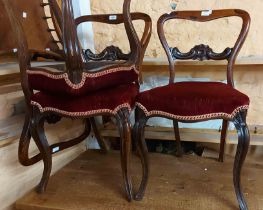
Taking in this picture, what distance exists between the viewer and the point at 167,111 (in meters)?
1.16

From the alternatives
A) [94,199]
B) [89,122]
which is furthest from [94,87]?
[89,122]

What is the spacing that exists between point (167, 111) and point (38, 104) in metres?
0.58

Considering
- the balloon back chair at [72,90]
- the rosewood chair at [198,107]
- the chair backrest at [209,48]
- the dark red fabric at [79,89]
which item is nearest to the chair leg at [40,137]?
the balloon back chair at [72,90]

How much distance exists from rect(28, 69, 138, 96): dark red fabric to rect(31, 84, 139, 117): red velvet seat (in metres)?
0.05

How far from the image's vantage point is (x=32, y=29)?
182cm

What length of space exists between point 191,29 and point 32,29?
1.05 meters

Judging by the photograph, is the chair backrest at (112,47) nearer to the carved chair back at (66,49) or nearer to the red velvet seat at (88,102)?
the carved chair back at (66,49)

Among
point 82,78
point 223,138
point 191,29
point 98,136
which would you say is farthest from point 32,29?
point 223,138

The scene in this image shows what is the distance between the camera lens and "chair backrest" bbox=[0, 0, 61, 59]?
5.32 feet

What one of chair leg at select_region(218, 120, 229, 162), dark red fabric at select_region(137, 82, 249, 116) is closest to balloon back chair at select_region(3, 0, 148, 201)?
dark red fabric at select_region(137, 82, 249, 116)

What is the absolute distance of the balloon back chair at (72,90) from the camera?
1.08 metres

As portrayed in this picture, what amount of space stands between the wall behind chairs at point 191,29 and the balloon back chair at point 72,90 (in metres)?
0.65

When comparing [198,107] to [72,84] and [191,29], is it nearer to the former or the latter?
[72,84]

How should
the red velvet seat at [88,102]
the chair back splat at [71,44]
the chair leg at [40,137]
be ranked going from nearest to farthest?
the chair back splat at [71,44] → the red velvet seat at [88,102] → the chair leg at [40,137]
